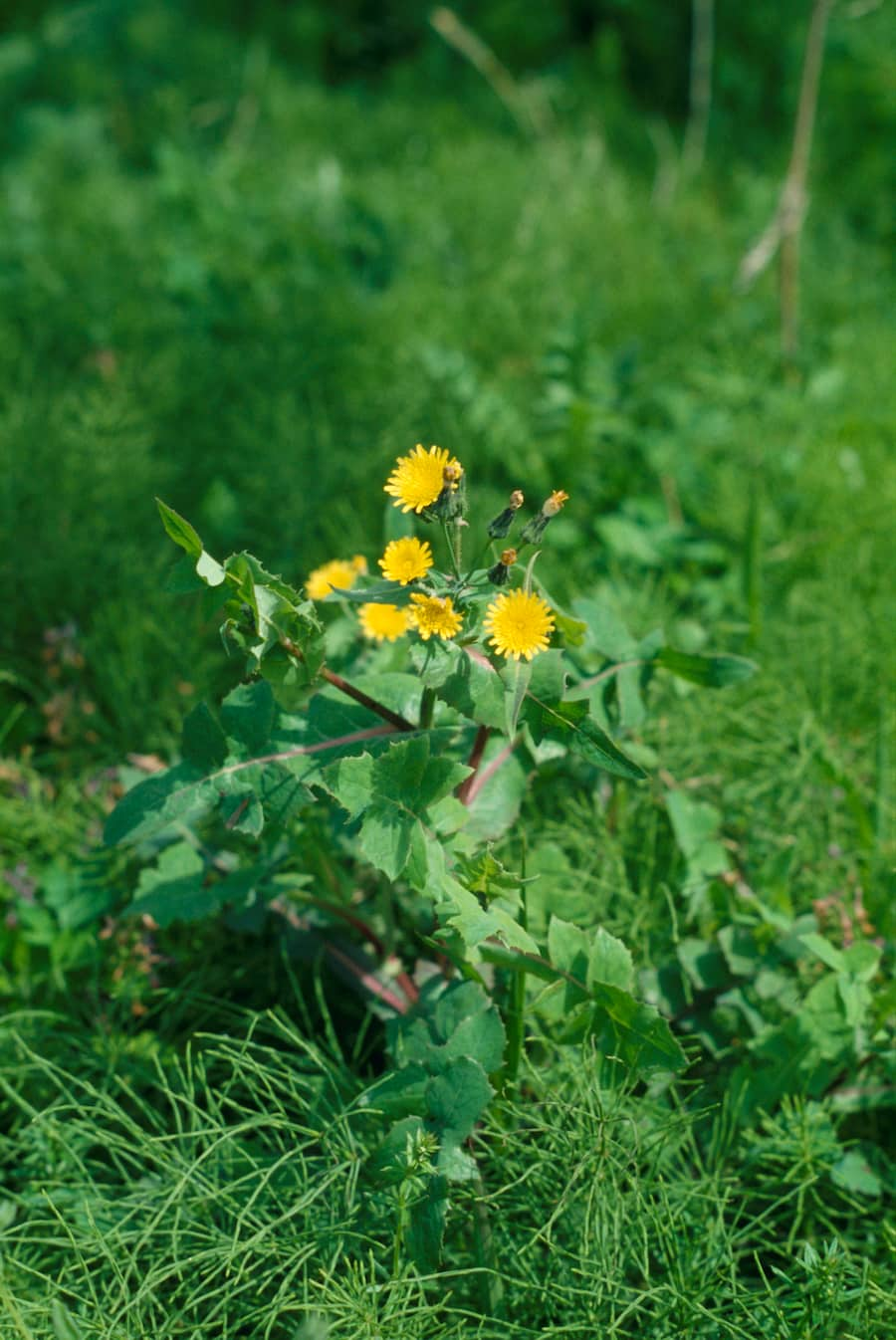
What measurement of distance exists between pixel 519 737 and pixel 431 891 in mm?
362

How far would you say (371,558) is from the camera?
204cm

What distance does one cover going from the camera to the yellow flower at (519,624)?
1.14 metres

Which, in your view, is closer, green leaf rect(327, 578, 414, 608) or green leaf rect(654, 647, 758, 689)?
green leaf rect(327, 578, 414, 608)

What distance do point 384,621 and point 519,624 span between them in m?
0.25

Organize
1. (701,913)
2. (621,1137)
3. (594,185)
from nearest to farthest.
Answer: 1. (621,1137)
2. (701,913)
3. (594,185)

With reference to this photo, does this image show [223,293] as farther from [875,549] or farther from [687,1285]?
[687,1285]

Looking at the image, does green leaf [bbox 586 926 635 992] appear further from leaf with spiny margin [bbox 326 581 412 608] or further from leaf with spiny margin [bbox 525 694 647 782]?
leaf with spiny margin [bbox 326 581 412 608]

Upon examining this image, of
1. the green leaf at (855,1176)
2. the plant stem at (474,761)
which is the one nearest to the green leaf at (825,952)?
the green leaf at (855,1176)

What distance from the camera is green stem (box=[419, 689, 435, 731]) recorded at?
4.05 ft

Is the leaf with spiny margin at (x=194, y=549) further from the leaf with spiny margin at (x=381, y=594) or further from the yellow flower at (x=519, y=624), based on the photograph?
the yellow flower at (x=519, y=624)

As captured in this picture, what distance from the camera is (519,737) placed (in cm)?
146

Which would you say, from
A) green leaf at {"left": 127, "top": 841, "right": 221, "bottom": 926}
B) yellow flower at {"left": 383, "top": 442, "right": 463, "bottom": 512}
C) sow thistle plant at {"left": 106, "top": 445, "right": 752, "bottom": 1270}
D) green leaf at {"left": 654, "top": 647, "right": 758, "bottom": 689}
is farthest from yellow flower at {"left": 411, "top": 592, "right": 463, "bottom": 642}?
green leaf at {"left": 127, "top": 841, "right": 221, "bottom": 926}

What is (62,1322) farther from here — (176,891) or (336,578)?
(336,578)

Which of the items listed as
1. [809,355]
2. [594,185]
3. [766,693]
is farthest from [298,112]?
[766,693]
